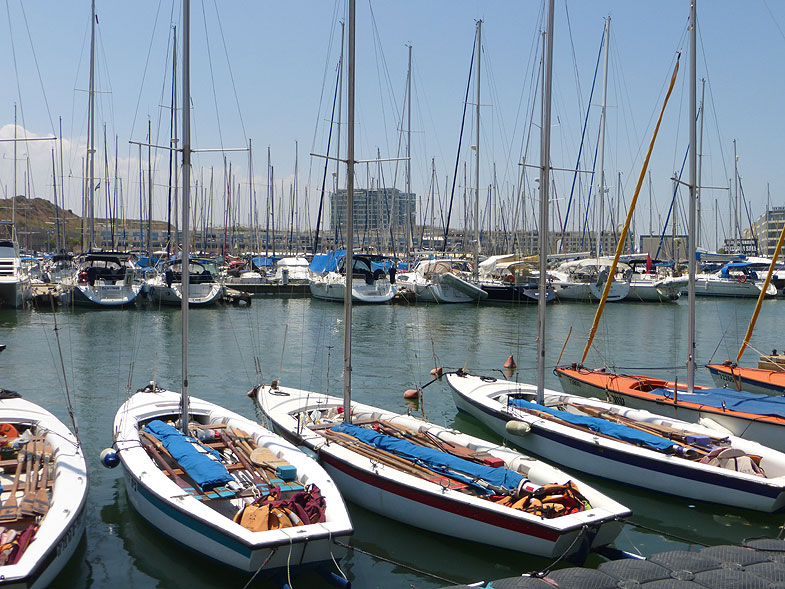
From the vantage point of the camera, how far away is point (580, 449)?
13711mm

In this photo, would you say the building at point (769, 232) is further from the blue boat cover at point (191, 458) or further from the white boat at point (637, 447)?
the blue boat cover at point (191, 458)

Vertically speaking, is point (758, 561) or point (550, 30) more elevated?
point (550, 30)

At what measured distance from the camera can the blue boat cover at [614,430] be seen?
1321 centimetres

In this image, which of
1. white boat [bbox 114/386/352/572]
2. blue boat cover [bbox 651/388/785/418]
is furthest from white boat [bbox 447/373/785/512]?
white boat [bbox 114/386/352/572]

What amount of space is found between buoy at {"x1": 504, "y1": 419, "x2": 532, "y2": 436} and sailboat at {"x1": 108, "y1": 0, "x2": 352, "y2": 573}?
454 centimetres

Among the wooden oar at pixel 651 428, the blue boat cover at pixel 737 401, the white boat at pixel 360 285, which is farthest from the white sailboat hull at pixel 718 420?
the white boat at pixel 360 285

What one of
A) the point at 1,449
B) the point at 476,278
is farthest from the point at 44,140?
the point at 476,278

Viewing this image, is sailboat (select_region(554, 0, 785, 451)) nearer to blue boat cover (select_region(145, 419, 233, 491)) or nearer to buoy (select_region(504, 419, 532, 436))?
buoy (select_region(504, 419, 532, 436))

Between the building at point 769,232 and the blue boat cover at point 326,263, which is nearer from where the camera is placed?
the blue boat cover at point 326,263

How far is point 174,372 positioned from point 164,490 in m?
16.1

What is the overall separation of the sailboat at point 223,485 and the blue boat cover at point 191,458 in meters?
0.02

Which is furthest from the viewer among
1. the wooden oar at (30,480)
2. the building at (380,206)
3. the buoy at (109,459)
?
the building at (380,206)

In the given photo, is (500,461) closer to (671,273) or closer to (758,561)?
(758,561)

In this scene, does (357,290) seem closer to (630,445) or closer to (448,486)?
(630,445)
